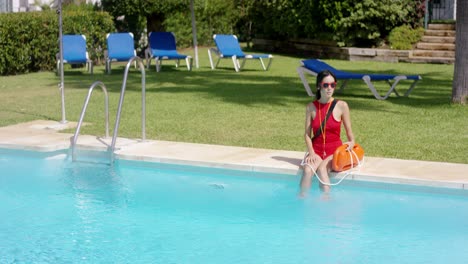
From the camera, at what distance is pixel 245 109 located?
13.3 m

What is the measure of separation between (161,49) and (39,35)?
295cm

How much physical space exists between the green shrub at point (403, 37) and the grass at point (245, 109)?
3.01 m

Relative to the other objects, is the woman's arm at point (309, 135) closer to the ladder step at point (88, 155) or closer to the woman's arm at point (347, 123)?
the woman's arm at point (347, 123)

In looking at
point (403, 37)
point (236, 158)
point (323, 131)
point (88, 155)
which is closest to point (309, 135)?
point (323, 131)

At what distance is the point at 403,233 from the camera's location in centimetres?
724

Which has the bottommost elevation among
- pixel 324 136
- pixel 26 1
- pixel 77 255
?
pixel 77 255

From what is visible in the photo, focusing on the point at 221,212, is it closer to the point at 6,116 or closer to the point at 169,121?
the point at 169,121

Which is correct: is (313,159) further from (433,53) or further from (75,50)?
(433,53)

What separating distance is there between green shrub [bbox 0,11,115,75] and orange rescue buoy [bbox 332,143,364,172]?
12613 mm

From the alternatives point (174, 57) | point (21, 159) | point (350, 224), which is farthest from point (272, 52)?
point (350, 224)

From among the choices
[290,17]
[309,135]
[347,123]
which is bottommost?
[309,135]

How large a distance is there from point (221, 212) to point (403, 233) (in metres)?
1.76

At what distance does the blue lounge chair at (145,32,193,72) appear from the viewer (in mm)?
19906

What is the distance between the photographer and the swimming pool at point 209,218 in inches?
264
